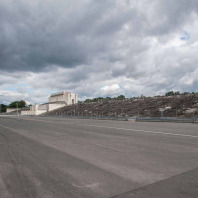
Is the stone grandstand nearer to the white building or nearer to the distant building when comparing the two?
the white building

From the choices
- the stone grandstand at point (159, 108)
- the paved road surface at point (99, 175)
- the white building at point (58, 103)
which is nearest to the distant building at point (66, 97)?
the white building at point (58, 103)

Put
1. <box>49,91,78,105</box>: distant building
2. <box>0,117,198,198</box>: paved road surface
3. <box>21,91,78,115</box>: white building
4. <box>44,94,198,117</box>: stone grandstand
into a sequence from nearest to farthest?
<box>0,117,198,198</box>: paved road surface < <box>44,94,198,117</box>: stone grandstand < <box>21,91,78,115</box>: white building < <box>49,91,78,105</box>: distant building

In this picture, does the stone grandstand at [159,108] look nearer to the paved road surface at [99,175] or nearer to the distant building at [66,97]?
the paved road surface at [99,175]

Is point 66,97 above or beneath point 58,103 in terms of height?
above

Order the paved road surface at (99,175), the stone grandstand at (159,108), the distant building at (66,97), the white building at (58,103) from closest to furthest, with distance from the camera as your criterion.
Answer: the paved road surface at (99,175)
the stone grandstand at (159,108)
the white building at (58,103)
the distant building at (66,97)

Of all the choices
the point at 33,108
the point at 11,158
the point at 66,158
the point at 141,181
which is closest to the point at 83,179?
the point at 141,181

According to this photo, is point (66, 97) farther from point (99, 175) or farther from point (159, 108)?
point (99, 175)

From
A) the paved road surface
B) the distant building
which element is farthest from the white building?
the paved road surface

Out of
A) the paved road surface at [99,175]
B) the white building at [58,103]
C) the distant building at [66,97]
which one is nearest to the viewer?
the paved road surface at [99,175]

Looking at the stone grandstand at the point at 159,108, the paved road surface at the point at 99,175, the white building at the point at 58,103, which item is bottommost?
the paved road surface at the point at 99,175

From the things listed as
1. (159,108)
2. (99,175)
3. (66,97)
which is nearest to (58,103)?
(66,97)

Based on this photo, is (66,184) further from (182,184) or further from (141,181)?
(182,184)

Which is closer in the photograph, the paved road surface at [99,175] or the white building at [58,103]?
the paved road surface at [99,175]

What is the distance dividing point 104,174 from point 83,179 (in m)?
0.58
